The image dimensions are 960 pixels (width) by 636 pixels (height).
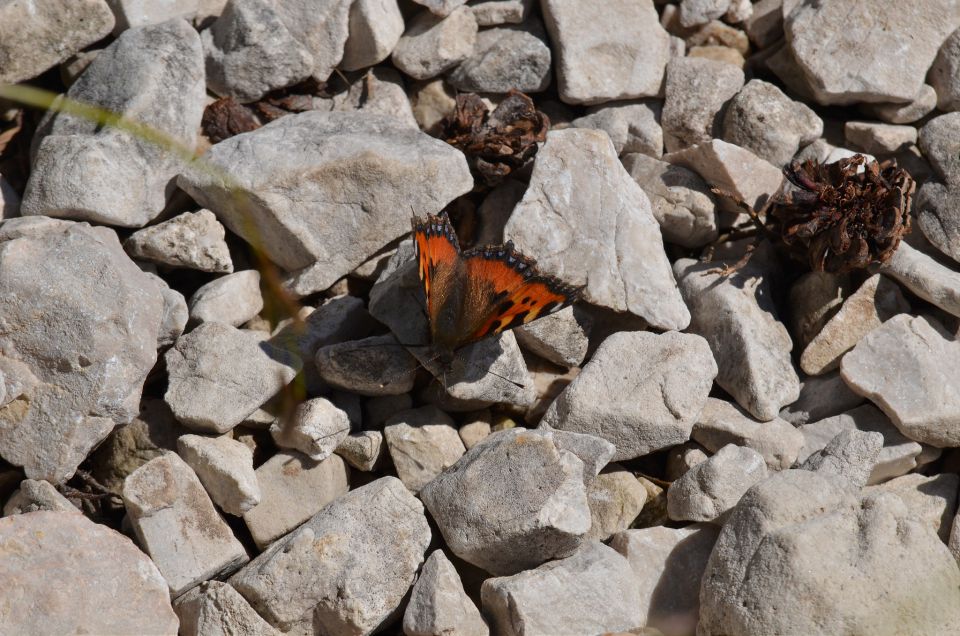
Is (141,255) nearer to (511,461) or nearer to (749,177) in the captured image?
(511,461)

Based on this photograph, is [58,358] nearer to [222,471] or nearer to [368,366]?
[222,471]

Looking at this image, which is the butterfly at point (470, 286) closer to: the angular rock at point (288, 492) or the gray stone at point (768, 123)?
the angular rock at point (288, 492)

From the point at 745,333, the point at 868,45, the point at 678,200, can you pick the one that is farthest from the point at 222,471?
the point at 868,45

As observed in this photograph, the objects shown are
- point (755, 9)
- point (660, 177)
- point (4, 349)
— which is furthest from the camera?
point (755, 9)

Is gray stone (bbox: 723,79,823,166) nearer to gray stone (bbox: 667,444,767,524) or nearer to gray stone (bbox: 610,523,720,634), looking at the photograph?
gray stone (bbox: 667,444,767,524)

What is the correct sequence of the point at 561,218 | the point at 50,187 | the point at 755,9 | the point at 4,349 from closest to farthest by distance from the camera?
the point at 4,349
the point at 50,187
the point at 561,218
the point at 755,9

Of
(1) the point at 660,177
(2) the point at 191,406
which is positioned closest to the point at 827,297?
(1) the point at 660,177

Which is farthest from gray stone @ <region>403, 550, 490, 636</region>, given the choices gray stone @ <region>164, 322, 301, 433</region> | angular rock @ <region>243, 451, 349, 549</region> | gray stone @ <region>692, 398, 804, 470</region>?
gray stone @ <region>692, 398, 804, 470</region>
